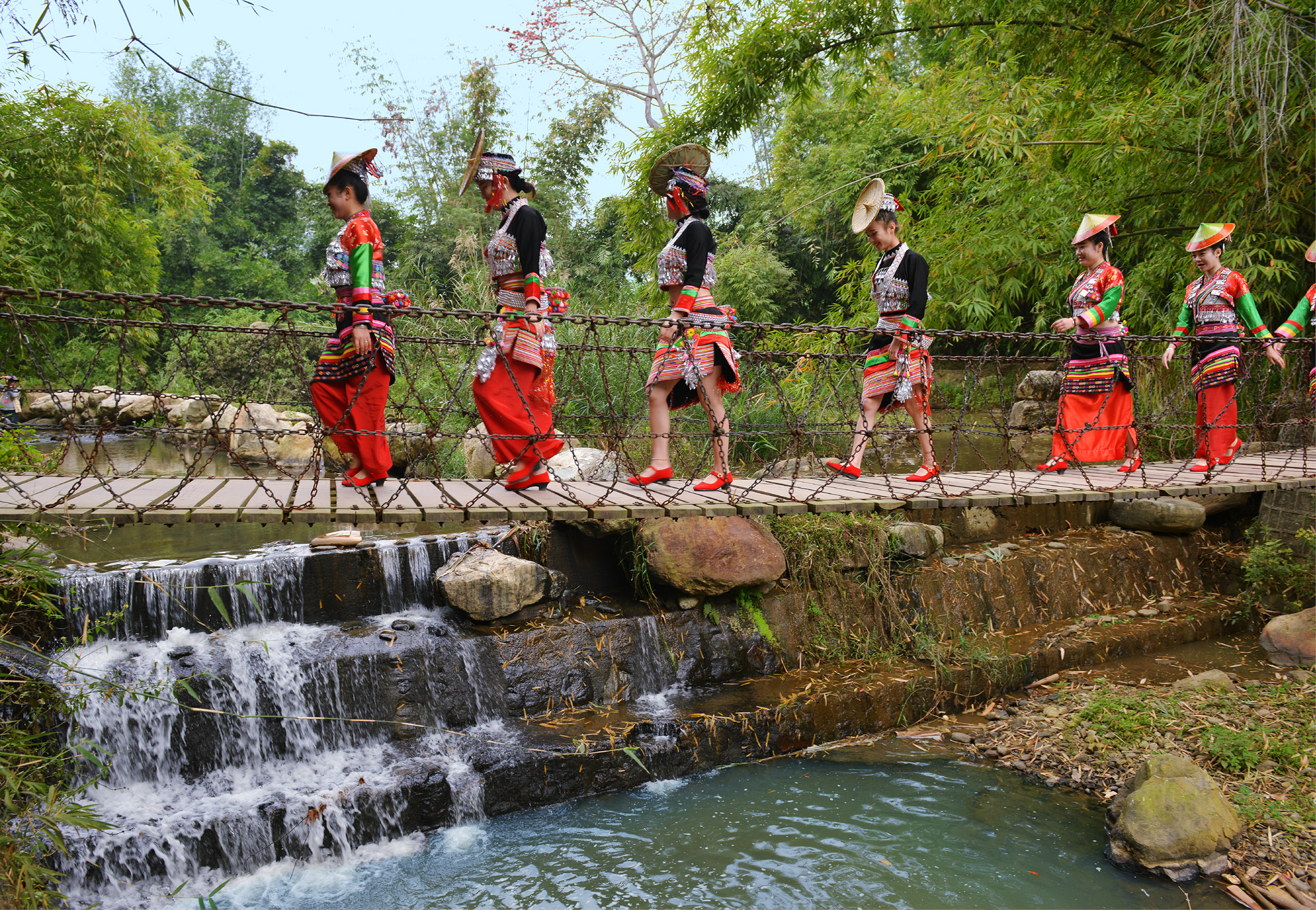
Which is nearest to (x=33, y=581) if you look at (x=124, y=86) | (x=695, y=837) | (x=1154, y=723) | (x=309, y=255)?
(x=695, y=837)

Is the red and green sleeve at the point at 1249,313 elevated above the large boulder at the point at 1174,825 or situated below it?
above

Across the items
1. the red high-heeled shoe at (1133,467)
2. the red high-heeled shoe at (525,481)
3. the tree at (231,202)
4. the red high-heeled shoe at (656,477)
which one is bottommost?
the red high-heeled shoe at (1133,467)

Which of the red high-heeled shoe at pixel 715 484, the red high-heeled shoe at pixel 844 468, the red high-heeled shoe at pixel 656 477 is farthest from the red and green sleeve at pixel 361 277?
the red high-heeled shoe at pixel 844 468

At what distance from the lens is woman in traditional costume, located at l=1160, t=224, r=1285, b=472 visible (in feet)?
14.1

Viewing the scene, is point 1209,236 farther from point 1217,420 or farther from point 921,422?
point 921,422

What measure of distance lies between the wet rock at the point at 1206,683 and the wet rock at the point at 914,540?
4.54 ft

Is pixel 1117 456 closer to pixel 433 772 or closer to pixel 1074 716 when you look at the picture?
pixel 1074 716

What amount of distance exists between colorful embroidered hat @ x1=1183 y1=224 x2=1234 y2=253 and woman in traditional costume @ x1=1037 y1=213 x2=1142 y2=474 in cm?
56

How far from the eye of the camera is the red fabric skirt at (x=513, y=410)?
3.19 m

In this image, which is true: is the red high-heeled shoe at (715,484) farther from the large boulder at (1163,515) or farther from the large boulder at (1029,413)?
the large boulder at (1029,413)

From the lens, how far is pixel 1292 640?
4.56 m

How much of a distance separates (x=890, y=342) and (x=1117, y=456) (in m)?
1.59

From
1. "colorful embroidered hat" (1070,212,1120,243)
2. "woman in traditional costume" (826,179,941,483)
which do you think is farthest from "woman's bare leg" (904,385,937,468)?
"colorful embroidered hat" (1070,212,1120,243)

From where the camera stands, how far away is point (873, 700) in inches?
159
